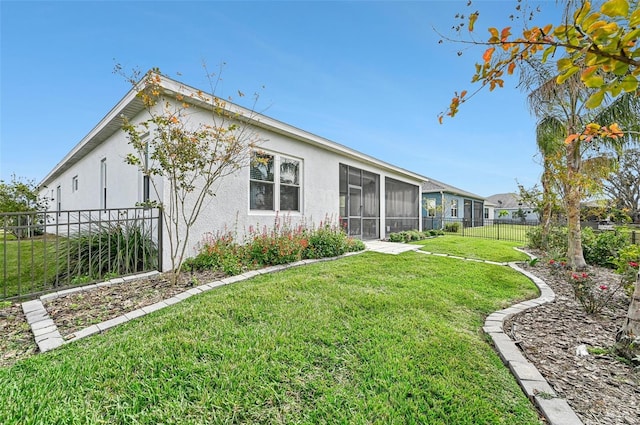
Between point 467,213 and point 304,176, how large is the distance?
809 inches

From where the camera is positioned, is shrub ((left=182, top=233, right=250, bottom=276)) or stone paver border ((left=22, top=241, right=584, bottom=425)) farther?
shrub ((left=182, top=233, right=250, bottom=276))

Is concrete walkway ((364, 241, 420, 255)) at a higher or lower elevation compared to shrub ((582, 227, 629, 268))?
lower

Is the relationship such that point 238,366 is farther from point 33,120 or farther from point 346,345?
point 33,120

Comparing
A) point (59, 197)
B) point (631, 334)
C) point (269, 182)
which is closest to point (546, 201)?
point (631, 334)

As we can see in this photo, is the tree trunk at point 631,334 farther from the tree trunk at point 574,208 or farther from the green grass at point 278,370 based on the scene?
the tree trunk at point 574,208

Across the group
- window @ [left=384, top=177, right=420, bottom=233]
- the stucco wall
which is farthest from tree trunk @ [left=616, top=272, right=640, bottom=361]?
window @ [left=384, top=177, right=420, bottom=233]

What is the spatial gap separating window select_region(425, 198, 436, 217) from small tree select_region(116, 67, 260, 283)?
46.8 ft

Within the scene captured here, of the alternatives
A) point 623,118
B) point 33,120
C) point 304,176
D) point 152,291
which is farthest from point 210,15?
point 623,118

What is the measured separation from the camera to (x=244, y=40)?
7.61 meters

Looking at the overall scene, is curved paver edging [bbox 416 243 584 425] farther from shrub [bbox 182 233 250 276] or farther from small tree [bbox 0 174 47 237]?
small tree [bbox 0 174 47 237]

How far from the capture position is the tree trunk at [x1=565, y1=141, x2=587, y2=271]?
6.22 meters

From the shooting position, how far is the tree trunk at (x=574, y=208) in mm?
6223

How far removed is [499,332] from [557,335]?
2.03 ft

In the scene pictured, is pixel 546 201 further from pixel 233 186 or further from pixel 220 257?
pixel 220 257
